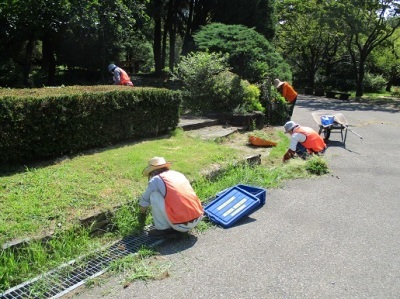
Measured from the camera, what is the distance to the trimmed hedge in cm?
564

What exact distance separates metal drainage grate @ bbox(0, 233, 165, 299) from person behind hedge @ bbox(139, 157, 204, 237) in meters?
0.25

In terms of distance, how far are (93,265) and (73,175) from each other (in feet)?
6.44

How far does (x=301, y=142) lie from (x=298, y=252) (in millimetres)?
4522

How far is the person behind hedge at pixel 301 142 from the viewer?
832 cm

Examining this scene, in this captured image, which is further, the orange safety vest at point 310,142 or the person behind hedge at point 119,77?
the person behind hedge at point 119,77

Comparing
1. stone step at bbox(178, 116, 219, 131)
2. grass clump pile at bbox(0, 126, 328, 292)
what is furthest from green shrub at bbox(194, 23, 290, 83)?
grass clump pile at bbox(0, 126, 328, 292)

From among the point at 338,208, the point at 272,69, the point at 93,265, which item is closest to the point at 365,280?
the point at 338,208

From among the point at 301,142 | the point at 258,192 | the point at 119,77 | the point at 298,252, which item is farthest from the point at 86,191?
the point at 119,77

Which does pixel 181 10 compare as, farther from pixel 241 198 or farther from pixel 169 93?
pixel 241 198

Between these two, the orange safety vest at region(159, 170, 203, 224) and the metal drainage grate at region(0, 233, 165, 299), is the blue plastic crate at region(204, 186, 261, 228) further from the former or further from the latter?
the metal drainage grate at region(0, 233, 165, 299)

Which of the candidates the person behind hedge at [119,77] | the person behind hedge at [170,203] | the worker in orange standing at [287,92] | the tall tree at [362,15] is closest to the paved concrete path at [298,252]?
the person behind hedge at [170,203]

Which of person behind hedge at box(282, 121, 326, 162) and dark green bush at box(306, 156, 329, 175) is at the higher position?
person behind hedge at box(282, 121, 326, 162)

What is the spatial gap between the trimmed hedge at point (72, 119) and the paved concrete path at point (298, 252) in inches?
115

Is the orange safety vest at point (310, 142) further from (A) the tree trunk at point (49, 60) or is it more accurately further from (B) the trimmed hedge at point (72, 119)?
(A) the tree trunk at point (49, 60)
